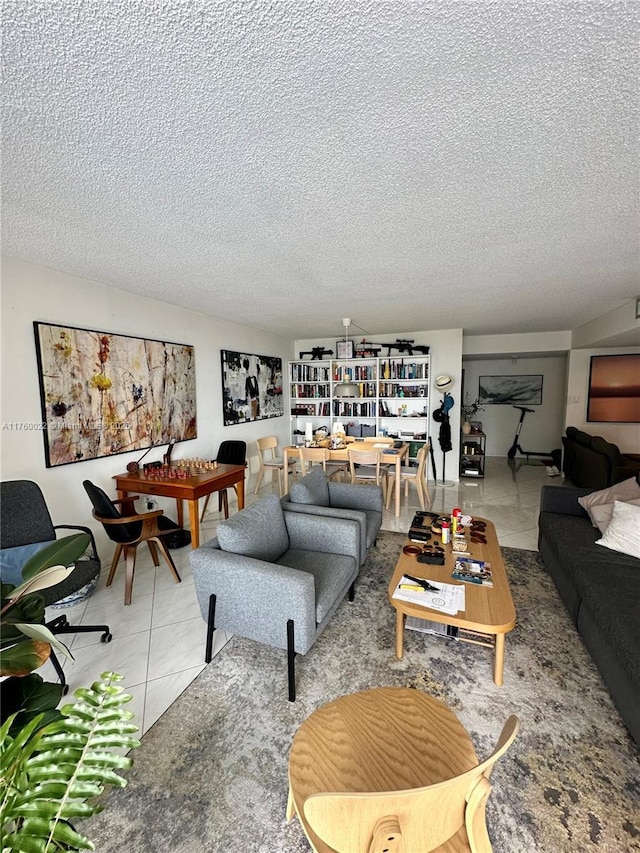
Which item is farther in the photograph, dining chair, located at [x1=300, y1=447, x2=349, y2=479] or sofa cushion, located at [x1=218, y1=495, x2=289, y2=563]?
dining chair, located at [x1=300, y1=447, x2=349, y2=479]

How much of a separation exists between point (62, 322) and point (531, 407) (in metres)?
7.88

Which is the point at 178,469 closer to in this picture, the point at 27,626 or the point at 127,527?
the point at 127,527

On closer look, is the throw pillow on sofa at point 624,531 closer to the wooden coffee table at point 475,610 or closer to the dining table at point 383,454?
the wooden coffee table at point 475,610

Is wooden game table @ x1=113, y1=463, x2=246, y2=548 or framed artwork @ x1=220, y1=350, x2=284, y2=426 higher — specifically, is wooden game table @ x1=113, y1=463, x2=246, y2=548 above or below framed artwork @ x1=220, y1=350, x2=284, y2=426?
below

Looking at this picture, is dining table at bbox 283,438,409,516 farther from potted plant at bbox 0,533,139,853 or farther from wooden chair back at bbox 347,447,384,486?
potted plant at bbox 0,533,139,853

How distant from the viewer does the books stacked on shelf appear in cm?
202

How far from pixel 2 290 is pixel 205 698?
2.84 meters

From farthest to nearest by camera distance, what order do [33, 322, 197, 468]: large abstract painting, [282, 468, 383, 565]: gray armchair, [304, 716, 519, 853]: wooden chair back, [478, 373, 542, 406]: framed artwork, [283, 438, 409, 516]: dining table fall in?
[478, 373, 542, 406]: framed artwork, [283, 438, 409, 516]: dining table, [33, 322, 197, 468]: large abstract painting, [282, 468, 383, 565]: gray armchair, [304, 716, 519, 853]: wooden chair back

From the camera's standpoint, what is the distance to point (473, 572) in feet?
6.89

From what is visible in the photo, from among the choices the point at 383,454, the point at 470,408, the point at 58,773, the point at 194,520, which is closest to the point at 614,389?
the point at 470,408

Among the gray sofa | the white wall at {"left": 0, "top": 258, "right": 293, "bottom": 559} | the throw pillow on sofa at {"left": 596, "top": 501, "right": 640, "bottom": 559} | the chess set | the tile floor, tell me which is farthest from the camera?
the chess set

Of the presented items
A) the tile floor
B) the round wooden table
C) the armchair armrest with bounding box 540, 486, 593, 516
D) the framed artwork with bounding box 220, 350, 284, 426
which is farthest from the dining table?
the round wooden table

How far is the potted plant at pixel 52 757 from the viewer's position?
1.89ft

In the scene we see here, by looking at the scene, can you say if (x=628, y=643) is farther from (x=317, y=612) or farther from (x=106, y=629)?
(x=106, y=629)
